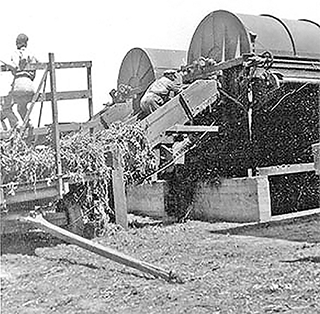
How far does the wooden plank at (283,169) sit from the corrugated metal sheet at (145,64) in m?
4.69

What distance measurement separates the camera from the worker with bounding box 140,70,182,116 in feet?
38.8

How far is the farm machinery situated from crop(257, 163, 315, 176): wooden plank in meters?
0.02

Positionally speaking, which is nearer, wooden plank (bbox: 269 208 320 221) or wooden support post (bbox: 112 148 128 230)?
wooden support post (bbox: 112 148 128 230)

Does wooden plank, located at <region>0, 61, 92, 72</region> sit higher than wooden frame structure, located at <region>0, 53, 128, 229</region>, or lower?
higher

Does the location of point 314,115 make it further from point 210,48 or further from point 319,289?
point 319,289

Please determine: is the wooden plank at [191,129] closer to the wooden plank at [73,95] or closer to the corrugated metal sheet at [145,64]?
the wooden plank at [73,95]

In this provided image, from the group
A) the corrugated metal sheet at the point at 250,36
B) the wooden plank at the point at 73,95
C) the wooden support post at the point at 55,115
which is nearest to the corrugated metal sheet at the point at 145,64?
the corrugated metal sheet at the point at 250,36

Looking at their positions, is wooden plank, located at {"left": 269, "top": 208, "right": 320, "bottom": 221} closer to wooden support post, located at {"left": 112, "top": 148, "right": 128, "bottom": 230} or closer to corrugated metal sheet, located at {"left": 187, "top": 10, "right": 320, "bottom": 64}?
wooden support post, located at {"left": 112, "top": 148, "right": 128, "bottom": 230}

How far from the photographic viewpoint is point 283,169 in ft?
40.0

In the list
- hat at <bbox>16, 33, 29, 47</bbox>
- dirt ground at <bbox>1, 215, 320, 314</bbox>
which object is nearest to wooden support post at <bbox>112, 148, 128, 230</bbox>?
dirt ground at <bbox>1, 215, 320, 314</bbox>

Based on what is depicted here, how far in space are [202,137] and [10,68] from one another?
4181 millimetres

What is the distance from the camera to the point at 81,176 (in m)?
9.80

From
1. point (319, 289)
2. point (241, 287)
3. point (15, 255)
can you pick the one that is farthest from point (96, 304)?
point (15, 255)

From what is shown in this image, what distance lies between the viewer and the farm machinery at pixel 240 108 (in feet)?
38.1
